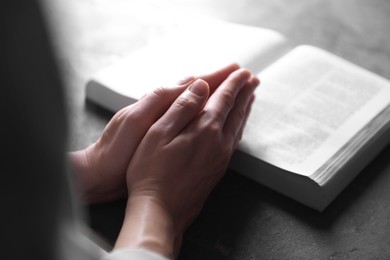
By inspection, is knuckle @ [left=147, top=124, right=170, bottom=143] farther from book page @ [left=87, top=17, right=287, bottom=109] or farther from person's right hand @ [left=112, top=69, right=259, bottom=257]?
book page @ [left=87, top=17, right=287, bottom=109]

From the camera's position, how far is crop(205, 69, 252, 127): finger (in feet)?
2.73

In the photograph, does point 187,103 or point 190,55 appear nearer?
point 187,103

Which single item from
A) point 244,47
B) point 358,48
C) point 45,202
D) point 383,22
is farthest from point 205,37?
point 45,202

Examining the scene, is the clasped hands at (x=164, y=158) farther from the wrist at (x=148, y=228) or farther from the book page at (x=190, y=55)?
the book page at (x=190, y=55)

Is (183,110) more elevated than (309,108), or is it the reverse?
(183,110)

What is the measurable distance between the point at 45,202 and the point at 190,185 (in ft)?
1.42

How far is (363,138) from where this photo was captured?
92 centimetres

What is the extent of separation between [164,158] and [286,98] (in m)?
0.33

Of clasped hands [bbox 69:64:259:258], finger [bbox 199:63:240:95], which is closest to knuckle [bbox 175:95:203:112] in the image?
clasped hands [bbox 69:64:259:258]

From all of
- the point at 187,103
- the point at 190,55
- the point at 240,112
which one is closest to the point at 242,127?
the point at 240,112

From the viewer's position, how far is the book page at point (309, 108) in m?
0.89

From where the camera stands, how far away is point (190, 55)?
3.58 ft

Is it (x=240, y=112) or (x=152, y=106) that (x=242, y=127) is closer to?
(x=240, y=112)

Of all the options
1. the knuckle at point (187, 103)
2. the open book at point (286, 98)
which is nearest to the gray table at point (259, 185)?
the open book at point (286, 98)
